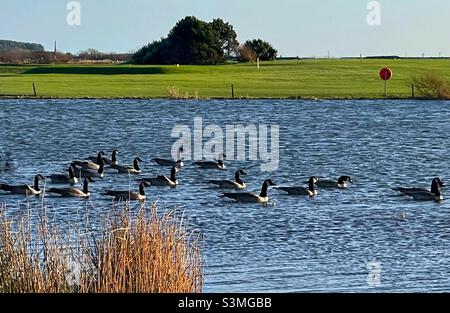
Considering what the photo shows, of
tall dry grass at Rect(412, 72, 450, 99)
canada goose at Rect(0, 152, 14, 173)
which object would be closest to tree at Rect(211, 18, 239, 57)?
tall dry grass at Rect(412, 72, 450, 99)

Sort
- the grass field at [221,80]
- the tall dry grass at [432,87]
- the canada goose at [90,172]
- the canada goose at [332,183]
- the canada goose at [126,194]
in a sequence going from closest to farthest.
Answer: the canada goose at [126,194] → the canada goose at [332,183] → the canada goose at [90,172] → the tall dry grass at [432,87] → the grass field at [221,80]

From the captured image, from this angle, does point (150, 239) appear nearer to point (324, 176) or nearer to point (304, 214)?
point (304, 214)

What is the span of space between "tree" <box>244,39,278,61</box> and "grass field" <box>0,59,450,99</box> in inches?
428

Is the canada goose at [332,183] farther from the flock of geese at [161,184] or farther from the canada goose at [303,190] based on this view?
the canada goose at [303,190]

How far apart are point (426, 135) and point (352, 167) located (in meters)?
11.2

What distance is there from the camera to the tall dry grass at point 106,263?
10.6m

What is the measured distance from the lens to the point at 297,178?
28.5m

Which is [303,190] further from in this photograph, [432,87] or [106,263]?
[432,87]

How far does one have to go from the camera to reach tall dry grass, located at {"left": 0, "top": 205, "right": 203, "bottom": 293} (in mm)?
10594

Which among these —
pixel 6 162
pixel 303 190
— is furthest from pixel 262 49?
pixel 303 190

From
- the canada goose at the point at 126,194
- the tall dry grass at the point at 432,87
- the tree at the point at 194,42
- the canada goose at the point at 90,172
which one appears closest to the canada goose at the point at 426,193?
the canada goose at the point at 126,194

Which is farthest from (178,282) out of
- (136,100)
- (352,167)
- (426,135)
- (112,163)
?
(136,100)

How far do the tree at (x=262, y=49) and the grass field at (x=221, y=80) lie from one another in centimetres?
1087

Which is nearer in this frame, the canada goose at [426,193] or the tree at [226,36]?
the canada goose at [426,193]
